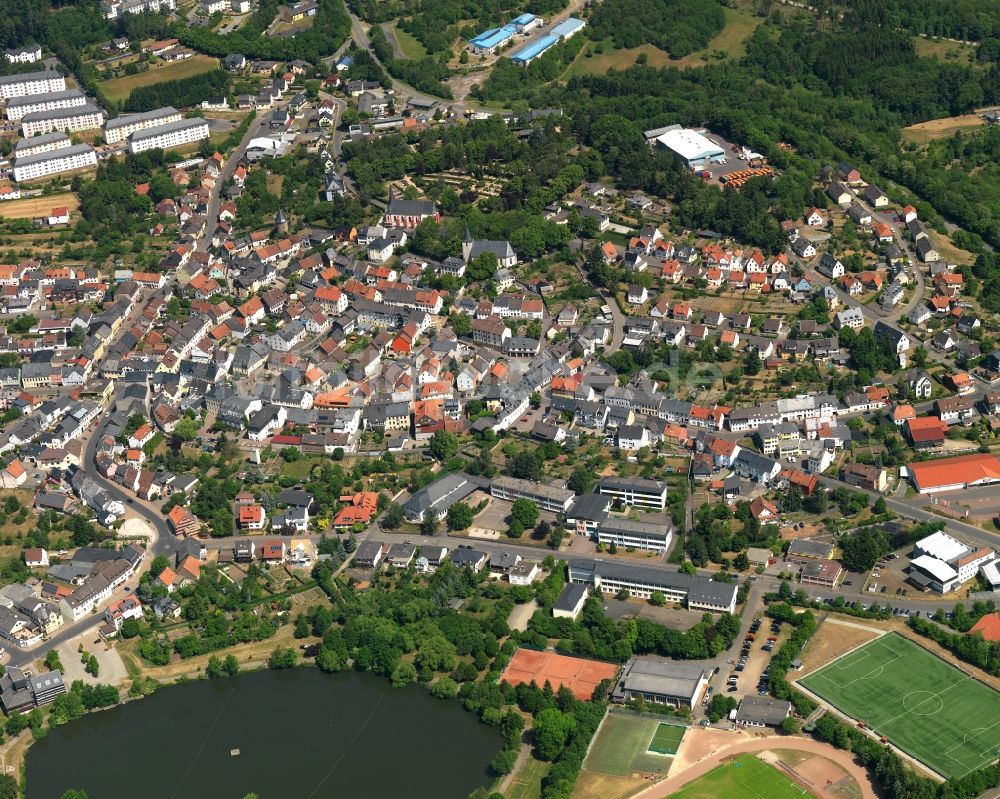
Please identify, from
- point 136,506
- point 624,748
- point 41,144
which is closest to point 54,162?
point 41,144

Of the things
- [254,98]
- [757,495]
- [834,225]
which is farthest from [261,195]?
[757,495]

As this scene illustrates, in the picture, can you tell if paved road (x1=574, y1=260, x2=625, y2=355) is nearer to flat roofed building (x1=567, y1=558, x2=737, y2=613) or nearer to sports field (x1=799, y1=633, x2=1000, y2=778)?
flat roofed building (x1=567, y1=558, x2=737, y2=613)

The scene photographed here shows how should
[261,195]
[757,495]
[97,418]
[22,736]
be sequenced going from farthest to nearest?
[261,195]
[97,418]
[757,495]
[22,736]

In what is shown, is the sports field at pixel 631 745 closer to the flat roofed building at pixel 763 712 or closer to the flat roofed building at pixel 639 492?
the flat roofed building at pixel 763 712

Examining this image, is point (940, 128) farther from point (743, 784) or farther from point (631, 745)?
point (743, 784)

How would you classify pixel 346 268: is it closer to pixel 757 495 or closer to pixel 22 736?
pixel 757 495

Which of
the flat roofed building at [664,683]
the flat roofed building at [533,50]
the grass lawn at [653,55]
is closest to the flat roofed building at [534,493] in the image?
the flat roofed building at [664,683]

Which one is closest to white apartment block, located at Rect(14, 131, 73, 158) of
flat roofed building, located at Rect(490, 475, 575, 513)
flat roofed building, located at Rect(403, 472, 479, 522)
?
flat roofed building, located at Rect(403, 472, 479, 522)
